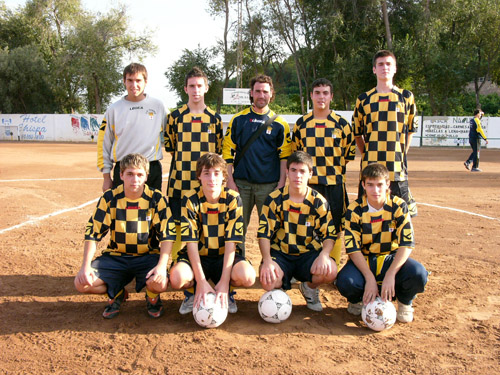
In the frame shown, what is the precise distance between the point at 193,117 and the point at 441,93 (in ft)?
106

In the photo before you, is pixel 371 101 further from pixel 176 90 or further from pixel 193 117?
pixel 176 90

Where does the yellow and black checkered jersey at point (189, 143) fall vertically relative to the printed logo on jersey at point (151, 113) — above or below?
below

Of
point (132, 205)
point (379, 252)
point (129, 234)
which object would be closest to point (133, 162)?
point (132, 205)

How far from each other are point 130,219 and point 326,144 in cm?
211

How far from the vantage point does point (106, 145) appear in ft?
15.4

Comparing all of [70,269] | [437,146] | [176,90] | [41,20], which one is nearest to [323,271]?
[70,269]

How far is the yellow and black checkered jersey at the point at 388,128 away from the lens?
14.6 ft

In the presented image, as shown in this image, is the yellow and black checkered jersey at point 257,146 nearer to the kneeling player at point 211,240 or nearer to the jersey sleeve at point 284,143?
the jersey sleeve at point 284,143

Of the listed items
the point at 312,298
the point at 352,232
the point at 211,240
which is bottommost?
the point at 312,298

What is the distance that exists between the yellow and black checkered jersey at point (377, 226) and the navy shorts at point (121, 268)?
187 cm

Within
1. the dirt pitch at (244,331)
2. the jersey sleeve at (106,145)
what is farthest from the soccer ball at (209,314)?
the jersey sleeve at (106,145)

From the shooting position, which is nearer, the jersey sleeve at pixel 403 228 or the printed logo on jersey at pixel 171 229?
the jersey sleeve at pixel 403 228

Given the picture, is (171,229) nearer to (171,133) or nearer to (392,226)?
(171,133)

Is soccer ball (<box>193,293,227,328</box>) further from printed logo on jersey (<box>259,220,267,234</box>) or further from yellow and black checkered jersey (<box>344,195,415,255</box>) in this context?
Answer: yellow and black checkered jersey (<box>344,195,415,255</box>)
